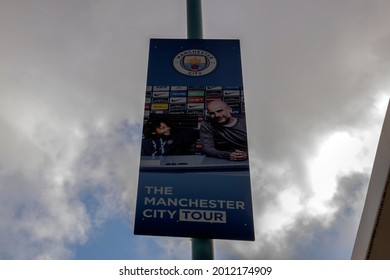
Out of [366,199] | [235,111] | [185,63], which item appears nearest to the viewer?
[235,111]

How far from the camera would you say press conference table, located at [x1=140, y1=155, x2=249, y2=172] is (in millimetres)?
4215

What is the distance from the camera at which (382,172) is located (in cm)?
596

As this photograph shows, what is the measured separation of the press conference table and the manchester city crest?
1209 millimetres

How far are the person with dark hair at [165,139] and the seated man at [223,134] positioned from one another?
0.49 feet

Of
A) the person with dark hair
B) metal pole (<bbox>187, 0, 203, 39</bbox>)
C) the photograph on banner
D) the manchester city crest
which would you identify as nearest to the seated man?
the photograph on banner

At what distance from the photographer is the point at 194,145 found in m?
4.44

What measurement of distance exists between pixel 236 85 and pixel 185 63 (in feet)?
2.25

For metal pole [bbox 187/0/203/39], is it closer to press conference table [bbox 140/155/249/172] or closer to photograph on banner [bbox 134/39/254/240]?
photograph on banner [bbox 134/39/254/240]

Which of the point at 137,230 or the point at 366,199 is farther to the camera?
the point at 366,199

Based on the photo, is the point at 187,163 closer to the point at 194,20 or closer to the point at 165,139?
the point at 165,139

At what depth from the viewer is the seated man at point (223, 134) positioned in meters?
4.38

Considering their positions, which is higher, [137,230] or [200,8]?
[200,8]
